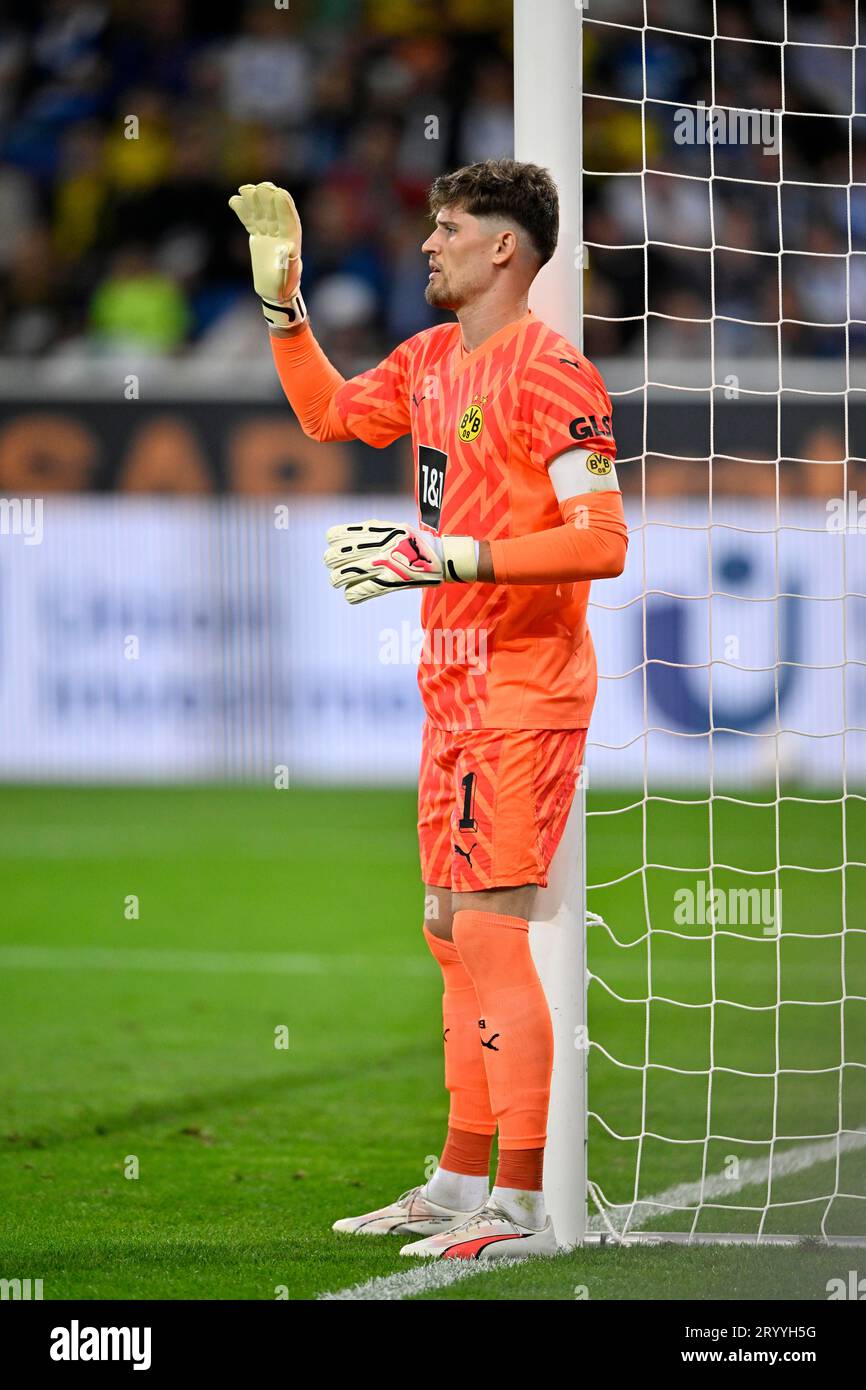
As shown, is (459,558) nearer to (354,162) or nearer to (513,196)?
(513,196)

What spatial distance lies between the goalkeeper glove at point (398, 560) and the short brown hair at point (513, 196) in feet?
2.30

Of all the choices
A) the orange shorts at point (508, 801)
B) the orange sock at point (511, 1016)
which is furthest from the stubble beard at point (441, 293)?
the orange sock at point (511, 1016)

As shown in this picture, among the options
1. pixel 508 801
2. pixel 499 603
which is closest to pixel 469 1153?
pixel 508 801

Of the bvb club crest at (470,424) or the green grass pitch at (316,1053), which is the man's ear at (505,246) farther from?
the green grass pitch at (316,1053)

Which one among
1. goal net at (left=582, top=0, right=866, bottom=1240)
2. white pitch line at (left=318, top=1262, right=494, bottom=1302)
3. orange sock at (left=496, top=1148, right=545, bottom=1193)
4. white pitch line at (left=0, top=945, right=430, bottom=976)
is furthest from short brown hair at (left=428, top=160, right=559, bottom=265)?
white pitch line at (left=0, top=945, right=430, bottom=976)

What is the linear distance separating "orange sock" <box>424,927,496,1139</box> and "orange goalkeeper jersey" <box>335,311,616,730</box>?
54 centimetres

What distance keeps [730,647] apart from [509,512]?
770cm

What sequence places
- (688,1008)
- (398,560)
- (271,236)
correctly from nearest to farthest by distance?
(398,560) → (271,236) → (688,1008)

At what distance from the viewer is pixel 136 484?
12477mm

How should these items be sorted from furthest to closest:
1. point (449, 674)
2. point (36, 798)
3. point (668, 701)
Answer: point (36, 798)
point (668, 701)
point (449, 674)

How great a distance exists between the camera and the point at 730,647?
11.5 m

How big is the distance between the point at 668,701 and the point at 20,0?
8.52m

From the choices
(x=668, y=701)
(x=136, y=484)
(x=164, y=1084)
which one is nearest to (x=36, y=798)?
(x=136, y=484)

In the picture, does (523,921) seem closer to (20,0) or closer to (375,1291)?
(375,1291)
